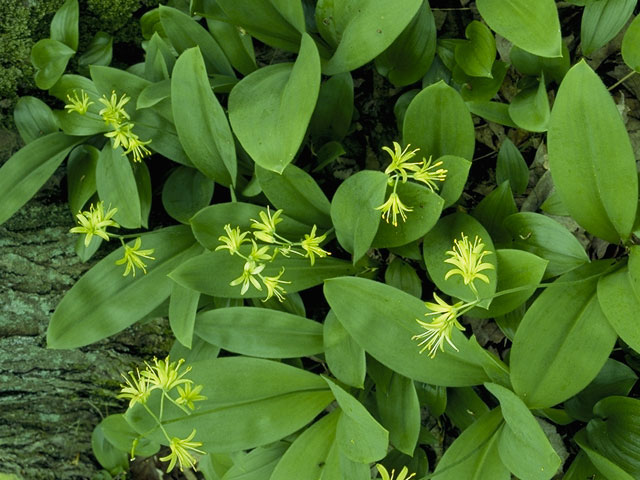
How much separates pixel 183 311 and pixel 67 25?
898 millimetres

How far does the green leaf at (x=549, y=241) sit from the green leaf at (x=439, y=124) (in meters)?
0.21

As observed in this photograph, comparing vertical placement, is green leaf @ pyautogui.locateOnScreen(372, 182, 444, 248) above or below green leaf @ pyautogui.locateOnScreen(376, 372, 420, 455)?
above

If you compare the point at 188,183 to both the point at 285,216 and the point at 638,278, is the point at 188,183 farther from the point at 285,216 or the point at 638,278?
the point at 638,278

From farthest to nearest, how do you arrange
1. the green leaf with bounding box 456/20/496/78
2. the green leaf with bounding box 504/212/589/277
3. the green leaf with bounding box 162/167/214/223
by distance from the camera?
1. the green leaf with bounding box 162/167/214/223
2. the green leaf with bounding box 456/20/496/78
3. the green leaf with bounding box 504/212/589/277

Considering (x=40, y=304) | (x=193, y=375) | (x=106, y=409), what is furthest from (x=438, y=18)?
(x=106, y=409)

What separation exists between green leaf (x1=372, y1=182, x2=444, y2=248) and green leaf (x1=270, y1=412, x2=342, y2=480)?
46cm

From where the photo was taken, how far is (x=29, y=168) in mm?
1729

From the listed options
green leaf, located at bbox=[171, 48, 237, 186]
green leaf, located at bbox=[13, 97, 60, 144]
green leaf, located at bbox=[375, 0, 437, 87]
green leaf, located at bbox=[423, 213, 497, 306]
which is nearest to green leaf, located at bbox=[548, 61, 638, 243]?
green leaf, located at bbox=[423, 213, 497, 306]

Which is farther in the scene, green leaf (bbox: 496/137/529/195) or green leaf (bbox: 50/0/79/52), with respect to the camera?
green leaf (bbox: 50/0/79/52)

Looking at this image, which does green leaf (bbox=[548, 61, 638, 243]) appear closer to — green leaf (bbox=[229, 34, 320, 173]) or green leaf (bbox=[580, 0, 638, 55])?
green leaf (bbox=[580, 0, 638, 55])

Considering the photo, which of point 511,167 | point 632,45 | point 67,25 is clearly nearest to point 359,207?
point 511,167

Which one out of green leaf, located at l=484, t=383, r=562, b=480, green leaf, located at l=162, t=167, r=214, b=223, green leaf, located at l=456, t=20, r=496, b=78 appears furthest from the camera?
green leaf, located at l=162, t=167, r=214, b=223

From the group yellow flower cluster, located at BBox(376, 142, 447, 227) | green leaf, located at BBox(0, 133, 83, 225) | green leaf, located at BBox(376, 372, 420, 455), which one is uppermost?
yellow flower cluster, located at BBox(376, 142, 447, 227)

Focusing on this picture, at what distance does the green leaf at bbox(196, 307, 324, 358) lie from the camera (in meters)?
1.56
